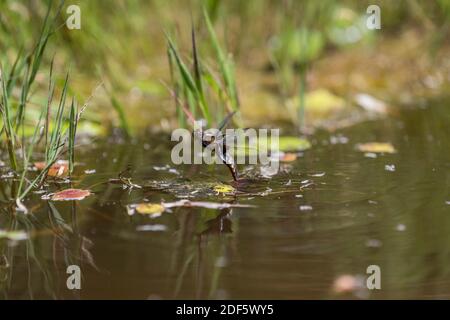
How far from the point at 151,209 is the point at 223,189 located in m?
0.24

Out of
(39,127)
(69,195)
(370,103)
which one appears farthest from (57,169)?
(370,103)

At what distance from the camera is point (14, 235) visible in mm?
1465

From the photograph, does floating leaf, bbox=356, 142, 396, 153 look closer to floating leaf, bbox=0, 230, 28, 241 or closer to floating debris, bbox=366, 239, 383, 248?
floating debris, bbox=366, 239, 383, 248

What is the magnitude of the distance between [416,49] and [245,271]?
287 cm

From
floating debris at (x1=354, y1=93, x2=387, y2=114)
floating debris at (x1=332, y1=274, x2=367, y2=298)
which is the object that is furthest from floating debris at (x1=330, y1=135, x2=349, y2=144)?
floating debris at (x1=332, y1=274, x2=367, y2=298)

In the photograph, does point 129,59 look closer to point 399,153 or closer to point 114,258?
point 399,153

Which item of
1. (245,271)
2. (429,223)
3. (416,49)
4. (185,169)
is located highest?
(416,49)

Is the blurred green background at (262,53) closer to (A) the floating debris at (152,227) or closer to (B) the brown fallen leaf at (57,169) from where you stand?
(B) the brown fallen leaf at (57,169)

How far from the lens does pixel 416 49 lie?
12.4ft

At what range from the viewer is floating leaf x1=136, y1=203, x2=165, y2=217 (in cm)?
159

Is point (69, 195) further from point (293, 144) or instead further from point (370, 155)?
point (370, 155)

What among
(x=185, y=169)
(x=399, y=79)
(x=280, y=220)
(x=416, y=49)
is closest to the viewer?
(x=280, y=220)

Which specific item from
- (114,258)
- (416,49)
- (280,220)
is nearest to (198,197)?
(280,220)

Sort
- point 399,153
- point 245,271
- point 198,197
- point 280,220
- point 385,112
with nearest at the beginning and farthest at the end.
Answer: point 245,271 < point 280,220 < point 198,197 < point 399,153 < point 385,112
